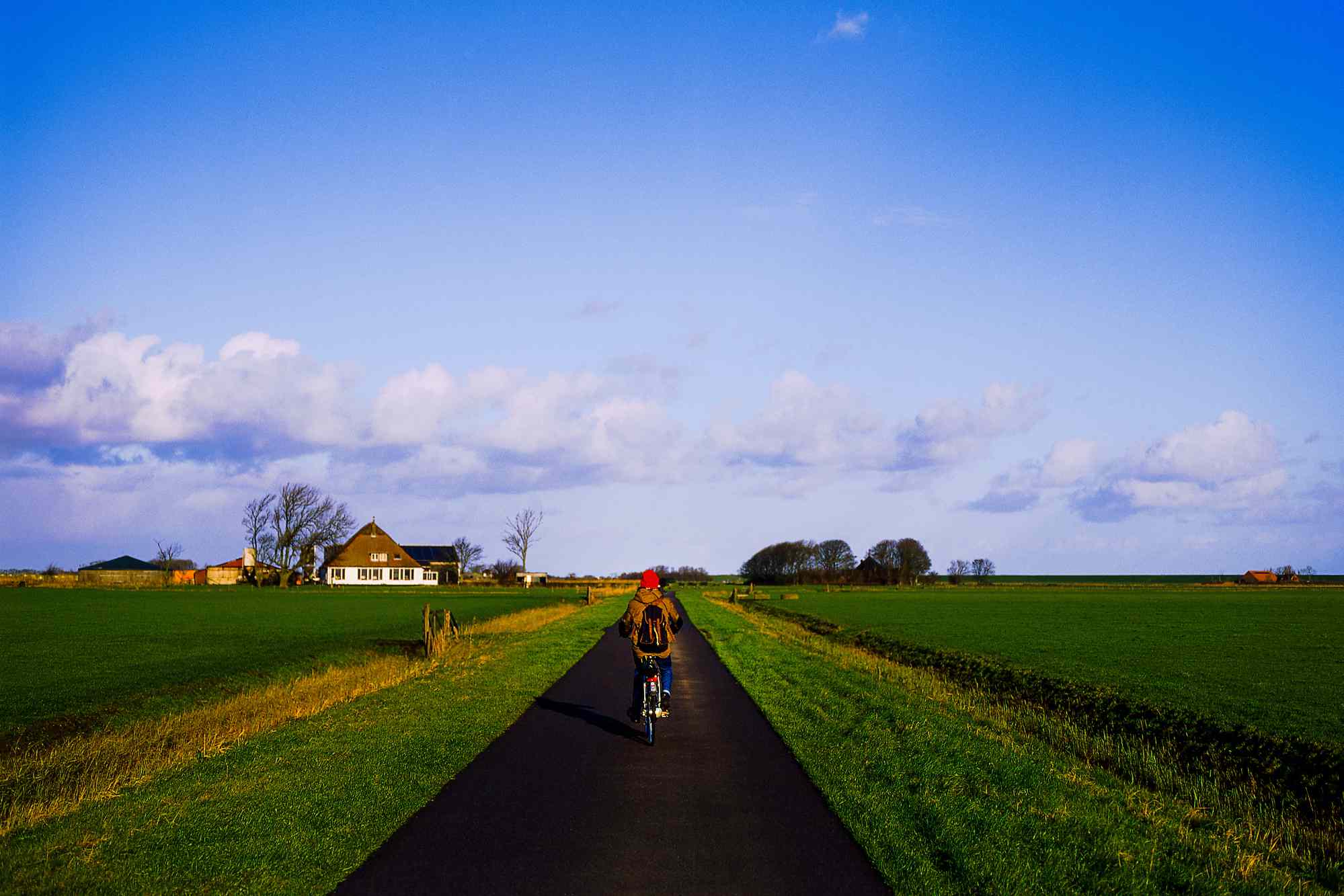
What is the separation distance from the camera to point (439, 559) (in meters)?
149

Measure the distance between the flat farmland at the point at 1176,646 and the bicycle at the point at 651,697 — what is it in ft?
36.4

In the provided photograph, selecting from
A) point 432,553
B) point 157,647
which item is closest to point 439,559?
point 432,553

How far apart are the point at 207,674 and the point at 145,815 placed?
16.6 metres

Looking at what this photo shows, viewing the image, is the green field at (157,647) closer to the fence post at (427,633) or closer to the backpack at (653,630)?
the fence post at (427,633)

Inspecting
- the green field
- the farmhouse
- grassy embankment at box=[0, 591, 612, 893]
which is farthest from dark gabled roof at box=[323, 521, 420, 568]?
grassy embankment at box=[0, 591, 612, 893]

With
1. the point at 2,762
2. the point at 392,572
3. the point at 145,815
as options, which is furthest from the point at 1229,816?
the point at 392,572

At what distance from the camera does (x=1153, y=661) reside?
28.8m

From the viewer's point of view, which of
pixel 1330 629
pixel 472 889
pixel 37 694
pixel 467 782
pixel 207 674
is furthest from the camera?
pixel 1330 629

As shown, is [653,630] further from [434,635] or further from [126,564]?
[126,564]

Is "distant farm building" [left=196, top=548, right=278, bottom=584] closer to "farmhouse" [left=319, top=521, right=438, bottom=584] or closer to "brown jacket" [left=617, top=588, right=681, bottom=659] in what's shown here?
"farmhouse" [left=319, top=521, right=438, bottom=584]

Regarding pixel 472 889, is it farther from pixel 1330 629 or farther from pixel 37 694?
pixel 1330 629

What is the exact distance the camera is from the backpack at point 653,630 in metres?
13.6

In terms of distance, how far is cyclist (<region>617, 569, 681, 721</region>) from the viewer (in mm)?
13633

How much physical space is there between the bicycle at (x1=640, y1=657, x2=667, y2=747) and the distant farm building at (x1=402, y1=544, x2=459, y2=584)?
132m
